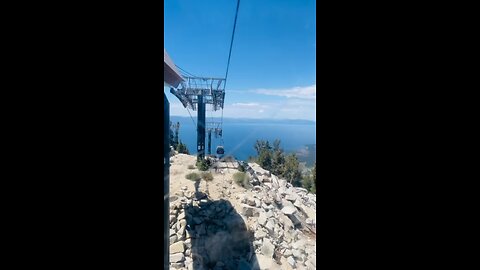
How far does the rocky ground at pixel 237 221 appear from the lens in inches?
39.8

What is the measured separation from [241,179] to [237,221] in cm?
21

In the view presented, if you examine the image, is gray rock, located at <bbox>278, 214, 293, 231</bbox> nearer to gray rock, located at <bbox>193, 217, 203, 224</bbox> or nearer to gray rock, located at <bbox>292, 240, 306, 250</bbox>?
gray rock, located at <bbox>292, 240, 306, 250</bbox>

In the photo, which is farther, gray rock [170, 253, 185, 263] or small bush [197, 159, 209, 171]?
small bush [197, 159, 209, 171]

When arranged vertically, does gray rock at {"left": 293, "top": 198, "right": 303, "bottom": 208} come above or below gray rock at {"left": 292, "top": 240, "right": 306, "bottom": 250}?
above

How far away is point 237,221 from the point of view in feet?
4.07

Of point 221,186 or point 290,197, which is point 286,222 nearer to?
point 290,197

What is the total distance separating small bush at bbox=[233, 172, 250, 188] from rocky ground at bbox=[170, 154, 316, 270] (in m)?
0.02

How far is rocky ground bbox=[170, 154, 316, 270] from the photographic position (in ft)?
3.32

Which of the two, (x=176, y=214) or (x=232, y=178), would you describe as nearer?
(x=176, y=214)

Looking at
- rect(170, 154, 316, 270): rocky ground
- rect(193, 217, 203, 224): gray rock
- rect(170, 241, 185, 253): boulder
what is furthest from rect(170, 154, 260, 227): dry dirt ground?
rect(170, 241, 185, 253): boulder
